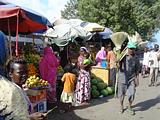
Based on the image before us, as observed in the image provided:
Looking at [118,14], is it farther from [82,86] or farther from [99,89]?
[82,86]

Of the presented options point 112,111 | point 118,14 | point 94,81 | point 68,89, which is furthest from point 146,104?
point 118,14

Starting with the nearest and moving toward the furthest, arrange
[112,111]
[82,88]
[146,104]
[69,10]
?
[112,111] < [82,88] < [146,104] < [69,10]

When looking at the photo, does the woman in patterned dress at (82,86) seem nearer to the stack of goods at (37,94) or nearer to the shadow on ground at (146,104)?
the shadow on ground at (146,104)

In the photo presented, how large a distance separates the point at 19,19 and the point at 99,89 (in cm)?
495

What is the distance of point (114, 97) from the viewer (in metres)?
12.7

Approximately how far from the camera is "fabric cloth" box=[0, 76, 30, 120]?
7.52 feet

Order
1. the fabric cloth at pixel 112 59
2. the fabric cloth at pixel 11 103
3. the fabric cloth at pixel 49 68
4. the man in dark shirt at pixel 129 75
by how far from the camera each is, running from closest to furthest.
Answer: the fabric cloth at pixel 11 103
the man in dark shirt at pixel 129 75
the fabric cloth at pixel 49 68
the fabric cloth at pixel 112 59

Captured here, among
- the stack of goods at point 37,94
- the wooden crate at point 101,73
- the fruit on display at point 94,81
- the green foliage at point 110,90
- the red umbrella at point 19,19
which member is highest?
the red umbrella at point 19,19

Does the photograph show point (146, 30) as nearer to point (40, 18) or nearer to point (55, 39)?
point (55, 39)

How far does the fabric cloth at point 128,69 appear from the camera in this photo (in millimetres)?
9695

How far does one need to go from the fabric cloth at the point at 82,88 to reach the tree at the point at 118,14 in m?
19.1

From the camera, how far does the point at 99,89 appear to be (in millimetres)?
12828

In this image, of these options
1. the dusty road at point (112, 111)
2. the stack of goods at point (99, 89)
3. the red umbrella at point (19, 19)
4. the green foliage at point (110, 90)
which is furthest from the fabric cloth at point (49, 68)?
the green foliage at point (110, 90)

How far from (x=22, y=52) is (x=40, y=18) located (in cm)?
232
